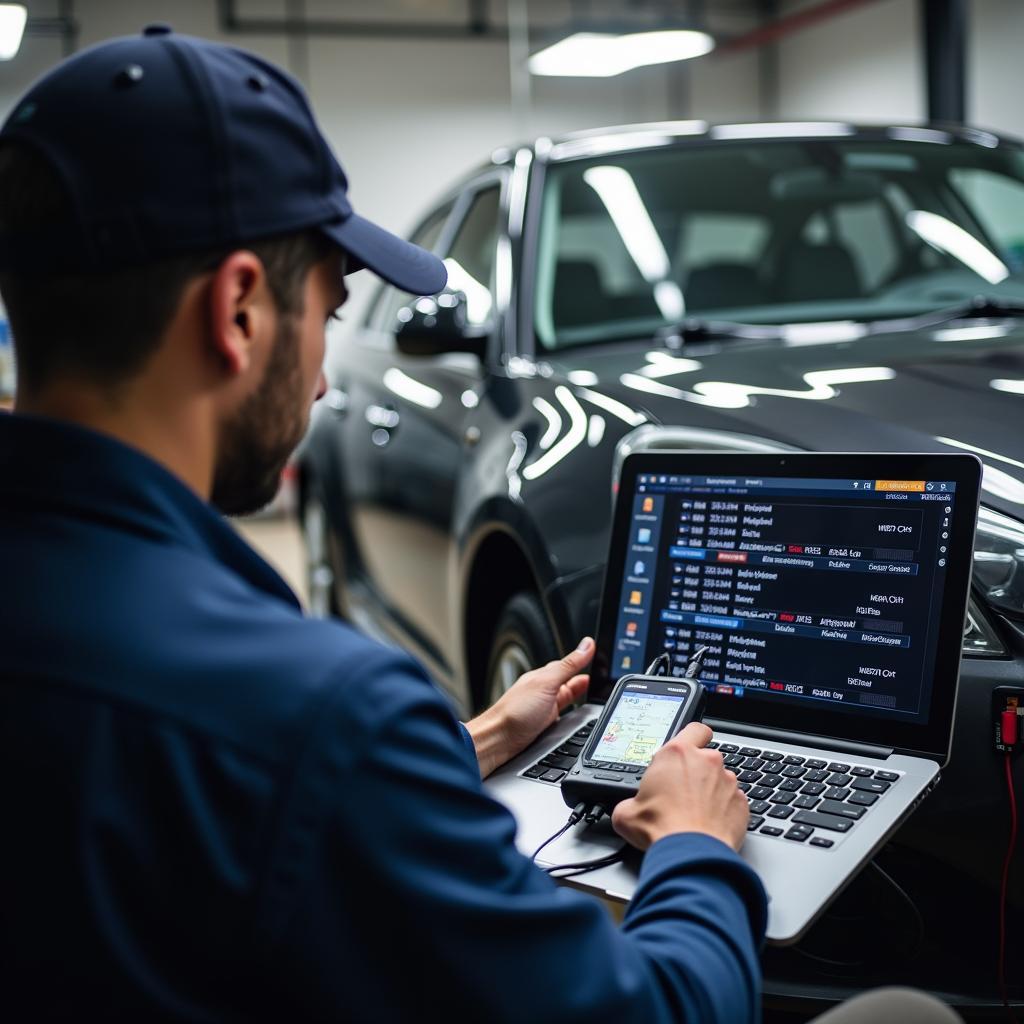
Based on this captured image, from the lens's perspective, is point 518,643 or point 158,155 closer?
point 158,155

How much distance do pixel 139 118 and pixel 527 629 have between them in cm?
144

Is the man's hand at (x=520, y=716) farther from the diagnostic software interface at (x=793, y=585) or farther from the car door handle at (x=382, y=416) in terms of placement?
the car door handle at (x=382, y=416)

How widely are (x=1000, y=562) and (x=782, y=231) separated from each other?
165 cm

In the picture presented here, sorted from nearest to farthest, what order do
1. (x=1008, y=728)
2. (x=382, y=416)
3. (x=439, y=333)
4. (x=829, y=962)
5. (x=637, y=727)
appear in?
(x=637, y=727), (x=1008, y=728), (x=829, y=962), (x=439, y=333), (x=382, y=416)

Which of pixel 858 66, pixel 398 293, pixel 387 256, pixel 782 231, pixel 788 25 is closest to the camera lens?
pixel 387 256

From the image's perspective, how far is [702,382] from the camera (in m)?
2.04

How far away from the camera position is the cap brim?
3.26ft

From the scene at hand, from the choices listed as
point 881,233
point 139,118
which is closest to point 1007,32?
point 881,233

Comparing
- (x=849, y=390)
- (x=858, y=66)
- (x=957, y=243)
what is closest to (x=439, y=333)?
(x=849, y=390)

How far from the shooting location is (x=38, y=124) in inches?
35.1

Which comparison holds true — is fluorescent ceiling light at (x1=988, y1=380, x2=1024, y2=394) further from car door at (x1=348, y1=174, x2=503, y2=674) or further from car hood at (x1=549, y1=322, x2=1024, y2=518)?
car door at (x1=348, y1=174, x2=503, y2=674)

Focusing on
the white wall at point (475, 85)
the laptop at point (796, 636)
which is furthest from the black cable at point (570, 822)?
the white wall at point (475, 85)

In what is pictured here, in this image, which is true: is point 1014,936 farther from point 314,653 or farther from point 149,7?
point 149,7

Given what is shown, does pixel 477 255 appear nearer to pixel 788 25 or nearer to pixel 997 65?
pixel 997 65
